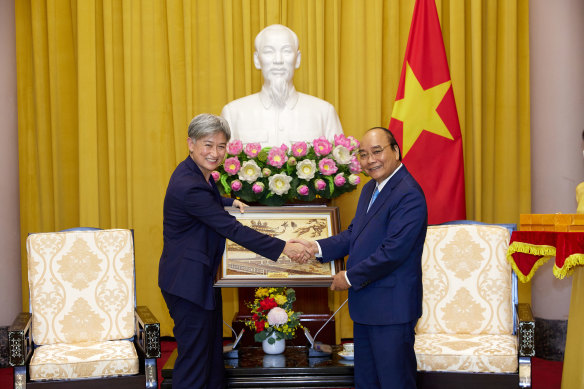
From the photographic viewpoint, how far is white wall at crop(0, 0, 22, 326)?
4.98m

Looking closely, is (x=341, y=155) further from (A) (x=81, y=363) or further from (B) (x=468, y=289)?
(A) (x=81, y=363)

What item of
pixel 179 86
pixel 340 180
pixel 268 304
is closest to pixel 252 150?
pixel 340 180

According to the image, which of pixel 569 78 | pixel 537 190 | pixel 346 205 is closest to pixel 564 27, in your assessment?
pixel 569 78

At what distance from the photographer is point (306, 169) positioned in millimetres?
3449

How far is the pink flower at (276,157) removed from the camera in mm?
3400

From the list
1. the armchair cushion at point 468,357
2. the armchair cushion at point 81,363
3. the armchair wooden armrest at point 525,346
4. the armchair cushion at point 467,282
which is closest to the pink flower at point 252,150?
the armchair cushion at point 467,282

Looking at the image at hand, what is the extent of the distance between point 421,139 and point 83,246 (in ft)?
8.06

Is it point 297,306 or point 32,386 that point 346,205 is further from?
point 32,386

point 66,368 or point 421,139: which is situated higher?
point 421,139

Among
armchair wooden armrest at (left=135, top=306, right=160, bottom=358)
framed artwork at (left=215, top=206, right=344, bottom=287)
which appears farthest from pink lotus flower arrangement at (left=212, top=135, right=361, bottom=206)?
armchair wooden armrest at (left=135, top=306, right=160, bottom=358)

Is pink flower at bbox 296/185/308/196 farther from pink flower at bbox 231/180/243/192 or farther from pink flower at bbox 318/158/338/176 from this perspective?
pink flower at bbox 231/180/243/192

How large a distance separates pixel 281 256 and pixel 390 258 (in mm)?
828

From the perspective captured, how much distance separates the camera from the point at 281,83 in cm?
421

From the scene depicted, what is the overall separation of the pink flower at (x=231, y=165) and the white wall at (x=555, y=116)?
9.36 feet
